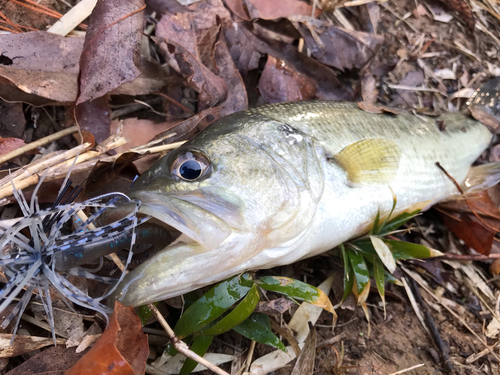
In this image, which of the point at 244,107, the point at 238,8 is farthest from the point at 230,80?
the point at 238,8

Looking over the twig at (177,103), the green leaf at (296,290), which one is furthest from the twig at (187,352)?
the twig at (177,103)

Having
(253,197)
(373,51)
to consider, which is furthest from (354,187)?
(373,51)

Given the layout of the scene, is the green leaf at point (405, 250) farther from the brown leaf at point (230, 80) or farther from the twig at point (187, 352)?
the brown leaf at point (230, 80)

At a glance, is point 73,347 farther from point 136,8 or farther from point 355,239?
point 136,8

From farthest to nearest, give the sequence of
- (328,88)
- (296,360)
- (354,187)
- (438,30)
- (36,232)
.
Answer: (438,30), (328,88), (354,187), (296,360), (36,232)

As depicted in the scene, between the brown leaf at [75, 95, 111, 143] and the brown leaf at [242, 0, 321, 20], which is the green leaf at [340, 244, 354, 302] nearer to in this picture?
the brown leaf at [75, 95, 111, 143]

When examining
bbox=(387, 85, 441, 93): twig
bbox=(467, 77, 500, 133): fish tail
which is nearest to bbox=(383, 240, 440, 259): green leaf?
bbox=(467, 77, 500, 133): fish tail
